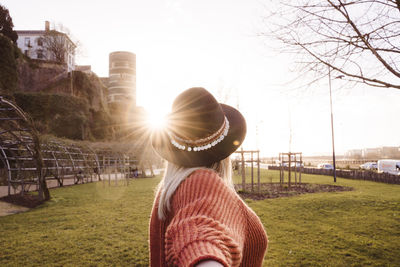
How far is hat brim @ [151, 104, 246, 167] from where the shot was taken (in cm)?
Result: 118

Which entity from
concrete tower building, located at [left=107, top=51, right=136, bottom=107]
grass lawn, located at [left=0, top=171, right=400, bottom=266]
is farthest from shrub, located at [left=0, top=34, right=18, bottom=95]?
grass lawn, located at [left=0, top=171, right=400, bottom=266]

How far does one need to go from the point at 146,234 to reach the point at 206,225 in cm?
665

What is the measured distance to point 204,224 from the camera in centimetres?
85

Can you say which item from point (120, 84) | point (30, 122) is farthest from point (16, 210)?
point (120, 84)

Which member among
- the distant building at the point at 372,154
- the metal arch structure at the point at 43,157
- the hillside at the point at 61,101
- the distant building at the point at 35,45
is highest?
the distant building at the point at 35,45

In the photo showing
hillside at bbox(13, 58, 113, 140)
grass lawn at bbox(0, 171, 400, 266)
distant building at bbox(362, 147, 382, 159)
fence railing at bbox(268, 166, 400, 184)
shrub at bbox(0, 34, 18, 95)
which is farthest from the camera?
distant building at bbox(362, 147, 382, 159)

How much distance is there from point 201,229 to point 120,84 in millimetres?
69207

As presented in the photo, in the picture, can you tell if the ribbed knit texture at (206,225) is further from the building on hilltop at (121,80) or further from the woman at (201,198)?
the building on hilltop at (121,80)

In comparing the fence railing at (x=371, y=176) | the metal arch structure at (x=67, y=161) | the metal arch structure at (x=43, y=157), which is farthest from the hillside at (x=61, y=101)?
the fence railing at (x=371, y=176)

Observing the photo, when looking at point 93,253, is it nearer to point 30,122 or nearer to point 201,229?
point 201,229

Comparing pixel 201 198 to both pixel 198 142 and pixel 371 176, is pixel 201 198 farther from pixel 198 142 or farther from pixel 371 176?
pixel 371 176

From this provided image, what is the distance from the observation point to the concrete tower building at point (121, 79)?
6550cm

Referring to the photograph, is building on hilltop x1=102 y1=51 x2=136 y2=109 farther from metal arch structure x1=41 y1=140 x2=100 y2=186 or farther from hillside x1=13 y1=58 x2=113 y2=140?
metal arch structure x1=41 y1=140 x2=100 y2=186

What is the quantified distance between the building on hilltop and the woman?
218ft
